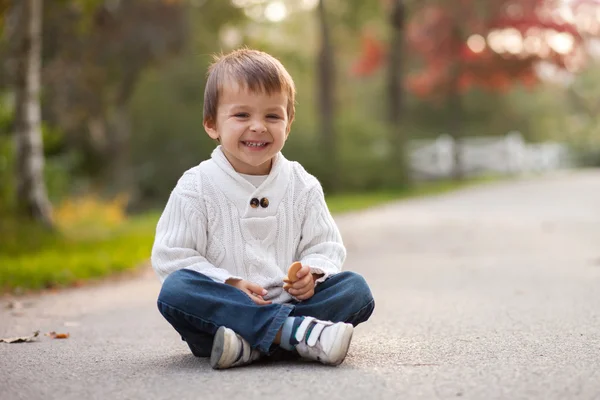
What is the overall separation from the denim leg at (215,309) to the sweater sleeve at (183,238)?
0.17 feet

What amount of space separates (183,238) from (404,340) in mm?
1199

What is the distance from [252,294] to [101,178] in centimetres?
1772

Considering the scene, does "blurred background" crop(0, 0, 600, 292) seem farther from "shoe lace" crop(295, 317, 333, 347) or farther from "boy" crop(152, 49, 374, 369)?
"shoe lace" crop(295, 317, 333, 347)

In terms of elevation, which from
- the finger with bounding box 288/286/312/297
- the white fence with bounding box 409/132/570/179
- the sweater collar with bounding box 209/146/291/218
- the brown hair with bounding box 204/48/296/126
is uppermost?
the brown hair with bounding box 204/48/296/126

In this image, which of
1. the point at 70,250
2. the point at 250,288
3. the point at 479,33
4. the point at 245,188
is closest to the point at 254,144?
the point at 245,188

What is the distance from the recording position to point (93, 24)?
50.5ft

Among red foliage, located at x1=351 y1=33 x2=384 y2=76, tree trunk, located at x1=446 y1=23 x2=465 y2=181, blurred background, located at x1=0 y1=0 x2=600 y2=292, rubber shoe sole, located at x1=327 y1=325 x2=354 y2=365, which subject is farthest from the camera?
red foliage, located at x1=351 y1=33 x2=384 y2=76

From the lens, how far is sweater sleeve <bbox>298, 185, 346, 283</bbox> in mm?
3916

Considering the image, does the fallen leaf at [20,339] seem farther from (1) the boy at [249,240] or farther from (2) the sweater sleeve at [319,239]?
(2) the sweater sleeve at [319,239]

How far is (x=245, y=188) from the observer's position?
392cm

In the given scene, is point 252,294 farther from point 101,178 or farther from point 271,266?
point 101,178

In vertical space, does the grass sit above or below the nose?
below

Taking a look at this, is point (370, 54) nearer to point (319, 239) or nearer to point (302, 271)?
point (319, 239)

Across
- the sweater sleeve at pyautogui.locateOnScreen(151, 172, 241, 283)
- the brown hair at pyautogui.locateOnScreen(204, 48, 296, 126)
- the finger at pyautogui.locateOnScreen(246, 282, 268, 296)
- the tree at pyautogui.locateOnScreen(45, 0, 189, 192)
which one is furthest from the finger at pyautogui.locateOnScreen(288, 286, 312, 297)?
the tree at pyautogui.locateOnScreen(45, 0, 189, 192)
